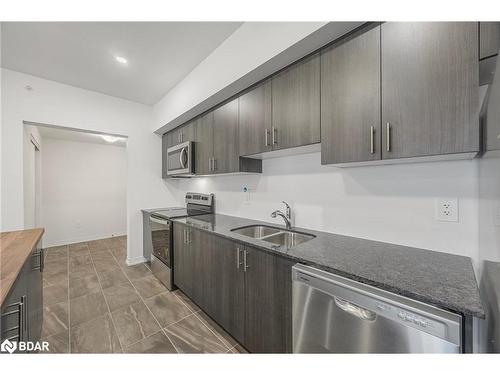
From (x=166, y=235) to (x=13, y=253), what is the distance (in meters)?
1.43

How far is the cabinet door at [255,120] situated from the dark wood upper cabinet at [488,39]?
115cm

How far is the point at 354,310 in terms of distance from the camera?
36.2 inches

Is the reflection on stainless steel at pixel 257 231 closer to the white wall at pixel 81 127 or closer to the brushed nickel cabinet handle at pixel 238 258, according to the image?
the brushed nickel cabinet handle at pixel 238 258

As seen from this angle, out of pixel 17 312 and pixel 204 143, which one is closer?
pixel 17 312

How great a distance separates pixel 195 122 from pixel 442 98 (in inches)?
94.5

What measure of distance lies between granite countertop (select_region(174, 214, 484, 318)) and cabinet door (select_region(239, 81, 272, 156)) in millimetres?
826

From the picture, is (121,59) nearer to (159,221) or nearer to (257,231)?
(159,221)

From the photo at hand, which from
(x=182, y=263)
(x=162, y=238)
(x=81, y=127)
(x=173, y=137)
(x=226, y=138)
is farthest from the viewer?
(x=173, y=137)

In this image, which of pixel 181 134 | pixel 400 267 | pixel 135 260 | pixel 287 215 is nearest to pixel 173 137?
pixel 181 134

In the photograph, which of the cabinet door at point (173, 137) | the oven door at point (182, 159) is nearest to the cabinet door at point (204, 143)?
the oven door at point (182, 159)

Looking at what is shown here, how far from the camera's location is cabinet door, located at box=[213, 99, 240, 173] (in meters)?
2.03

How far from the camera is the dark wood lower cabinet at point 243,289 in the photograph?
1.23m
